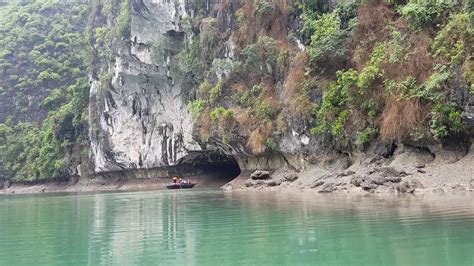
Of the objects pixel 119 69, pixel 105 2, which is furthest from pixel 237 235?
pixel 105 2

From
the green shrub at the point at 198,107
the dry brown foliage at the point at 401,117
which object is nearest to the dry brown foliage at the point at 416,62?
the dry brown foliage at the point at 401,117

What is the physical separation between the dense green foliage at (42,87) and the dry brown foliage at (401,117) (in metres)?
30.3

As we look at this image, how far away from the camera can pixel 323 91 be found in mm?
20516

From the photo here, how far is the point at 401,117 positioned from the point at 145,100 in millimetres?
23356

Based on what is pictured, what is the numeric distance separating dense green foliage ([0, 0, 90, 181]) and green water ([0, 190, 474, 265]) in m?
31.8

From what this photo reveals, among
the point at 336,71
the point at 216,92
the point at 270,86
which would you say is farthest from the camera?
the point at 216,92

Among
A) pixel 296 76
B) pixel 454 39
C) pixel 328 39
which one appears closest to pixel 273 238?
pixel 454 39

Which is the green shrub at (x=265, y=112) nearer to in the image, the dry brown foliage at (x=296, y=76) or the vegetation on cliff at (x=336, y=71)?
the vegetation on cliff at (x=336, y=71)

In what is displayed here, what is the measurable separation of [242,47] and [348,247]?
69.9 feet

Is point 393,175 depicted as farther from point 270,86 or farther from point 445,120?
point 270,86

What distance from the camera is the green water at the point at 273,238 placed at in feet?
19.7

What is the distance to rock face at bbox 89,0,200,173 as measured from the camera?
3275 cm

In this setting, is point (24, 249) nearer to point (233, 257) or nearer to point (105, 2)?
point (233, 257)

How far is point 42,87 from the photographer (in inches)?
1982
